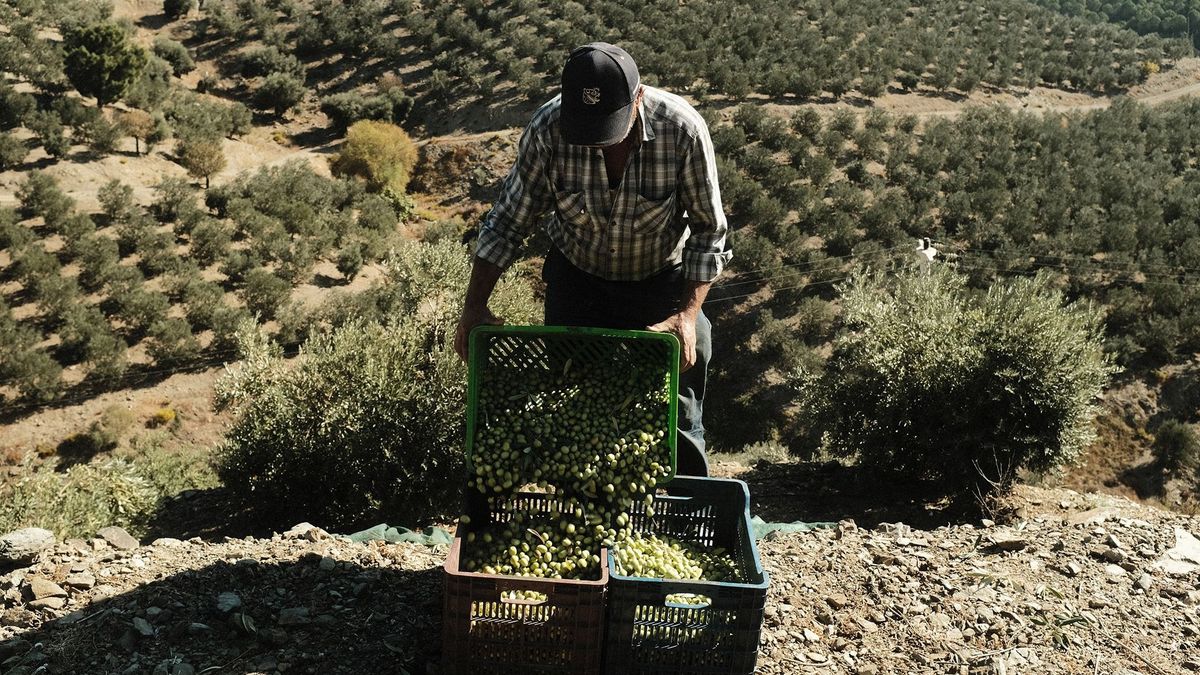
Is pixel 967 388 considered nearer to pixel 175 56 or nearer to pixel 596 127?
pixel 596 127

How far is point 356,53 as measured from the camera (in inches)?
1526

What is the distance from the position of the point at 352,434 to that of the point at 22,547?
5382 millimetres

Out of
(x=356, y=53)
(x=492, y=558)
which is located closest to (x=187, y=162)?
(x=356, y=53)

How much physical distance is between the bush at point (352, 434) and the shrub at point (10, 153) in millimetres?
17614

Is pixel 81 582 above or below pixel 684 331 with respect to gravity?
below

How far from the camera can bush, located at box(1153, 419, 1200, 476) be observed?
16.5 meters

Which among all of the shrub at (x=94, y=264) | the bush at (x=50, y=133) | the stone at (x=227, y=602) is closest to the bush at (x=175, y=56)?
the bush at (x=50, y=133)

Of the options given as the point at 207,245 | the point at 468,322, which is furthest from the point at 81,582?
the point at 207,245

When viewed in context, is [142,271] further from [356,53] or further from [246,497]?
[356,53]

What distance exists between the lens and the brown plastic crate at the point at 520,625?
3.29 metres

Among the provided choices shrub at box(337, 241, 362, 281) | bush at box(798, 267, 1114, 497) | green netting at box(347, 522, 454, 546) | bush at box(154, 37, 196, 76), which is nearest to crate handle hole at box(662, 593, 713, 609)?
green netting at box(347, 522, 454, 546)

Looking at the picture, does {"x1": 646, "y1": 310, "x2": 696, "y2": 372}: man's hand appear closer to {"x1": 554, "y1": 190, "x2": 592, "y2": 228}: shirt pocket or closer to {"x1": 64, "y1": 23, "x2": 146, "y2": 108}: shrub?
{"x1": 554, "y1": 190, "x2": 592, "y2": 228}: shirt pocket

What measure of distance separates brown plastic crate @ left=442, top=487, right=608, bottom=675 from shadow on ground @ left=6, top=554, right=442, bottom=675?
0.49m

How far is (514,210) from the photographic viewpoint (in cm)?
416
